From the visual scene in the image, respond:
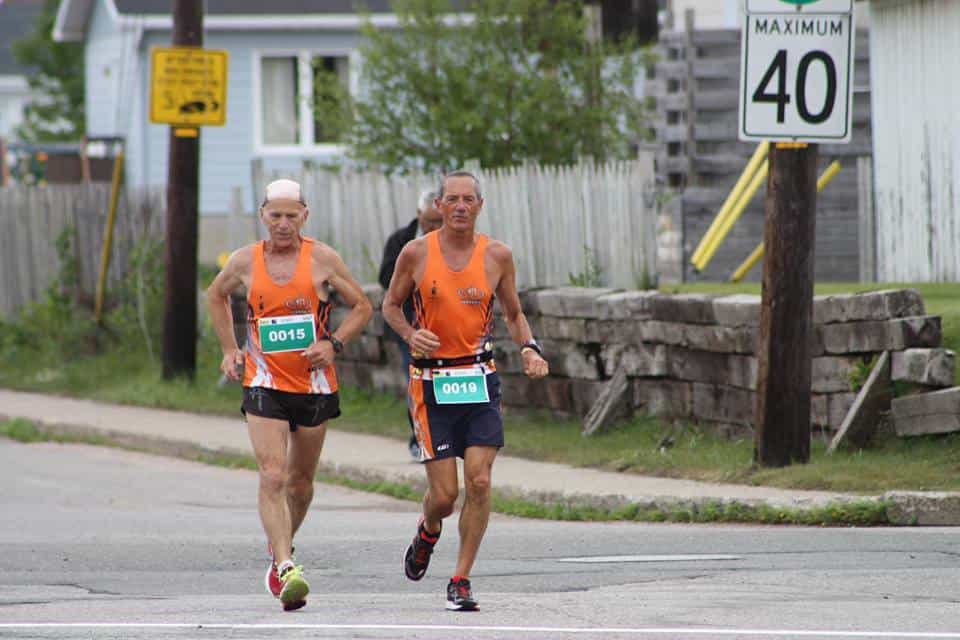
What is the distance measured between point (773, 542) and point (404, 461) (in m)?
4.92

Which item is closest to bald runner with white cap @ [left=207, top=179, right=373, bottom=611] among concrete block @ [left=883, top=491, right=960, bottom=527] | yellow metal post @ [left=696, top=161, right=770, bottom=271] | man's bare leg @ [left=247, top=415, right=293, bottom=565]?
man's bare leg @ [left=247, top=415, right=293, bottom=565]

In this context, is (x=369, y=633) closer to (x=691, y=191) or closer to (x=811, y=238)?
(x=811, y=238)

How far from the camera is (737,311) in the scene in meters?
13.8

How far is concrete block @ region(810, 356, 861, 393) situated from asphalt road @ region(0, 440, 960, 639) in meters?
2.00

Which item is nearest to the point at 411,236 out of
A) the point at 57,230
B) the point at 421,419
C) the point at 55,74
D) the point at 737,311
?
the point at 737,311

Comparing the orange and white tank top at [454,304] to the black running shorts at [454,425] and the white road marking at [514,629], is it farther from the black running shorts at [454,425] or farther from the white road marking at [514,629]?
the white road marking at [514,629]

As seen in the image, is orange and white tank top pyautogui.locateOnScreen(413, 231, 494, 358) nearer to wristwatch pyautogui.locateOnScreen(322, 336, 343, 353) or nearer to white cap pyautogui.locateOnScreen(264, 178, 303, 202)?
wristwatch pyautogui.locateOnScreen(322, 336, 343, 353)

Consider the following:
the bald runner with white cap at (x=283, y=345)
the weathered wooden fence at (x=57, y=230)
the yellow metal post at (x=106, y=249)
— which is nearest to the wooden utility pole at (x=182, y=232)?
the weathered wooden fence at (x=57, y=230)

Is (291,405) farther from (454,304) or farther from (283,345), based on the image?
(454,304)

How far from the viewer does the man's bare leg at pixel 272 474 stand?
867 cm

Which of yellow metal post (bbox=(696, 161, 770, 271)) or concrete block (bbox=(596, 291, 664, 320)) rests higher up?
yellow metal post (bbox=(696, 161, 770, 271))

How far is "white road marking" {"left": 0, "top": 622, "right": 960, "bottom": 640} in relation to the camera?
742 centimetres

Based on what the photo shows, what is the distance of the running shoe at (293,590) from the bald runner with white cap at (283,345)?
0.41m

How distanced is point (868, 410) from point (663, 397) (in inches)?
93.4
